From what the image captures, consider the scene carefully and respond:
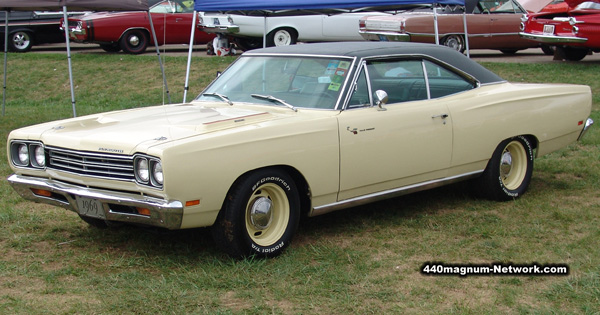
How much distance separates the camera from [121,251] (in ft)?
16.6

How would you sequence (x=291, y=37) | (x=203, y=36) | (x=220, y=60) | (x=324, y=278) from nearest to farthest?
(x=324, y=278), (x=220, y=60), (x=291, y=37), (x=203, y=36)

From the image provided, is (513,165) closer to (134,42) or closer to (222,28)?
(222,28)

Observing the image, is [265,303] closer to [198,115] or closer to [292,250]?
[292,250]

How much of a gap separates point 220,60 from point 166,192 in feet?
37.8

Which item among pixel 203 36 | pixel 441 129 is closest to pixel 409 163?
Result: pixel 441 129

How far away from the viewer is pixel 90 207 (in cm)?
462

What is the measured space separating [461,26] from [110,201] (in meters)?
12.1

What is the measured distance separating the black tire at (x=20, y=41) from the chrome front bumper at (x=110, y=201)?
14976 mm

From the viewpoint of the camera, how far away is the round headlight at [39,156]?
4.96 meters

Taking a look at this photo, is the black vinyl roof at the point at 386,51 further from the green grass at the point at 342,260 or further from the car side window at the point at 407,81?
the green grass at the point at 342,260

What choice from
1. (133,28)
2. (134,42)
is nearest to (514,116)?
(133,28)

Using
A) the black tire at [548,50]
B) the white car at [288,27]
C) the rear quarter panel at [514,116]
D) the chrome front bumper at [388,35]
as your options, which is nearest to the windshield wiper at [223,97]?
the rear quarter panel at [514,116]

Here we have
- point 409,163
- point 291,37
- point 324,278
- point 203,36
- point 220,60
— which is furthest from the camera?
point 203,36

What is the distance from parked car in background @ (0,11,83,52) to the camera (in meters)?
18.7
